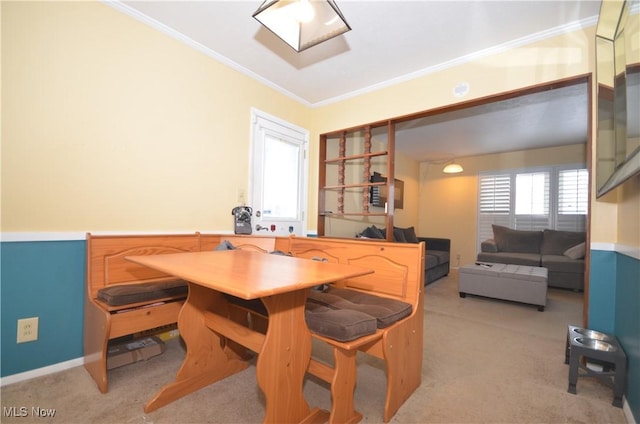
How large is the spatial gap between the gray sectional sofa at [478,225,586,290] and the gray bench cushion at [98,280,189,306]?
4.96 metres

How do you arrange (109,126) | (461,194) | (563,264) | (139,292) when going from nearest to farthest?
(139,292) → (109,126) → (563,264) → (461,194)

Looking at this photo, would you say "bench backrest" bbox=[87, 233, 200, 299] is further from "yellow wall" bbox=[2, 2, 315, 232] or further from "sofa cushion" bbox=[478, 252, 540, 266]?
"sofa cushion" bbox=[478, 252, 540, 266]

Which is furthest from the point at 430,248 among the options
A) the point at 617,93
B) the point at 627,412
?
the point at 617,93

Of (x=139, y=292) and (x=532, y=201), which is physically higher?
(x=532, y=201)

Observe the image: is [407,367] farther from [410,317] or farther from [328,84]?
[328,84]

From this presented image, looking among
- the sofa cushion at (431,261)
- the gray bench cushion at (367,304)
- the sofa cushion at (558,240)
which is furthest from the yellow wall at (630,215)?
the sofa cushion at (558,240)

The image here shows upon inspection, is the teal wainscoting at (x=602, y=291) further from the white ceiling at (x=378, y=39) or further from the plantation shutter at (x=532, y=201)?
the plantation shutter at (x=532, y=201)

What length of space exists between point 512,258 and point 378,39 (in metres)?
4.25

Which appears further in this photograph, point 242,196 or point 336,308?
point 242,196

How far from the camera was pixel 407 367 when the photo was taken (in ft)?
5.21

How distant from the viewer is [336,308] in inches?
62.7

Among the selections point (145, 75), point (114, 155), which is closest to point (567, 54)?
point (145, 75)

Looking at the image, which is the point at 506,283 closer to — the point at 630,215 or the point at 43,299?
the point at 630,215

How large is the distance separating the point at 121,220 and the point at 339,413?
196 cm
